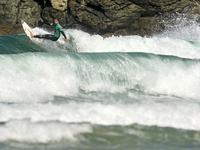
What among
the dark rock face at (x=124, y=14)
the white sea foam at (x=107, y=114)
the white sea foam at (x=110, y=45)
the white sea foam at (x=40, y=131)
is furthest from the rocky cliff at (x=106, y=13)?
the white sea foam at (x=40, y=131)

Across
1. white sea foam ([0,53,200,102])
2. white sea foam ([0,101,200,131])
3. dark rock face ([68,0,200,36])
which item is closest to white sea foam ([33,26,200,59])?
white sea foam ([0,53,200,102])

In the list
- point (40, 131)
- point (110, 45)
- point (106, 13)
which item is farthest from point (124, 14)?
point (40, 131)

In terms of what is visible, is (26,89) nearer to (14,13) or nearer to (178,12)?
(14,13)

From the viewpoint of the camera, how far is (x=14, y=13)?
21391mm

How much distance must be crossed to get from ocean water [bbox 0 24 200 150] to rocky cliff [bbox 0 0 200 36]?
10803 mm

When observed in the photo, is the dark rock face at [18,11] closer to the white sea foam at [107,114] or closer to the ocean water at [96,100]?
the ocean water at [96,100]

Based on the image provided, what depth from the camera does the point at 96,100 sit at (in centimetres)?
590

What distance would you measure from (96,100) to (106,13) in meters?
17.2

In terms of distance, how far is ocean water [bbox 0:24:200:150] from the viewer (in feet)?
12.7

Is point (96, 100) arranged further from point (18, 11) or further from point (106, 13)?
point (18, 11)

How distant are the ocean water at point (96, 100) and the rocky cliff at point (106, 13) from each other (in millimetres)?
10803

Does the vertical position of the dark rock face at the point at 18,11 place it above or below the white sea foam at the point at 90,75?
above

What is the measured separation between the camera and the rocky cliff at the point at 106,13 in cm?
A: 2180

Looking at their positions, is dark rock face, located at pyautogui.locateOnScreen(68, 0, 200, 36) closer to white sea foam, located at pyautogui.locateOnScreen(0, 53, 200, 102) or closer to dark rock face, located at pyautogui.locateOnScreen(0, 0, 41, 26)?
dark rock face, located at pyautogui.locateOnScreen(0, 0, 41, 26)
